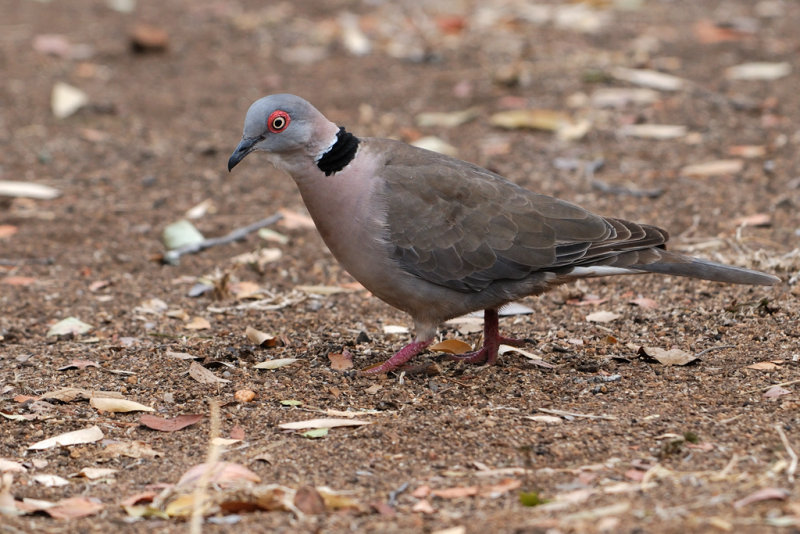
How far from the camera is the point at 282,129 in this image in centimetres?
481

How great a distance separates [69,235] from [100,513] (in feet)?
12.8

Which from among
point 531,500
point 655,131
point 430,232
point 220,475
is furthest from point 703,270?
point 655,131

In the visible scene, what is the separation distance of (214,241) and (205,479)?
343 cm

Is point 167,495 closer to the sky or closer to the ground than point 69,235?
closer to the ground

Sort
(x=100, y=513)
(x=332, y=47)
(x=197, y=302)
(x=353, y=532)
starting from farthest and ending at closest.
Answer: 1. (x=332, y=47)
2. (x=197, y=302)
3. (x=100, y=513)
4. (x=353, y=532)

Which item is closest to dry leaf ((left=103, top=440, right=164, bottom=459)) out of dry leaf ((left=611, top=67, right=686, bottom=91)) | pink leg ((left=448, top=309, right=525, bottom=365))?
pink leg ((left=448, top=309, right=525, bottom=365))

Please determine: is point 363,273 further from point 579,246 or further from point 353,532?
point 353,532

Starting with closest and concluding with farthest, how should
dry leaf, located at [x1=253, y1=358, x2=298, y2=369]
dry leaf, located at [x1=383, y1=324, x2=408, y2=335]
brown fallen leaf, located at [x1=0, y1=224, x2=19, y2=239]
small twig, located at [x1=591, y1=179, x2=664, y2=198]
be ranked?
dry leaf, located at [x1=253, y1=358, x2=298, y2=369]
dry leaf, located at [x1=383, y1=324, x2=408, y2=335]
brown fallen leaf, located at [x1=0, y1=224, x2=19, y2=239]
small twig, located at [x1=591, y1=179, x2=664, y2=198]

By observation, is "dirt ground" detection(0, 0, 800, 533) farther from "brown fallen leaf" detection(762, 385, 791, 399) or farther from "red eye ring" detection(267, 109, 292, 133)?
"red eye ring" detection(267, 109, 292, 133)

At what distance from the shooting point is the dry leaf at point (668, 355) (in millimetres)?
4754

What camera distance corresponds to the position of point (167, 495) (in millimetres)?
3543

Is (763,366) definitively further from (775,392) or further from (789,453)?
(789,453)

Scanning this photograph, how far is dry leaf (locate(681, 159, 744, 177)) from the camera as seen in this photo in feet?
24.6

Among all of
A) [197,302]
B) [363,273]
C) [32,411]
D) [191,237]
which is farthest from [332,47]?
[32,411]
